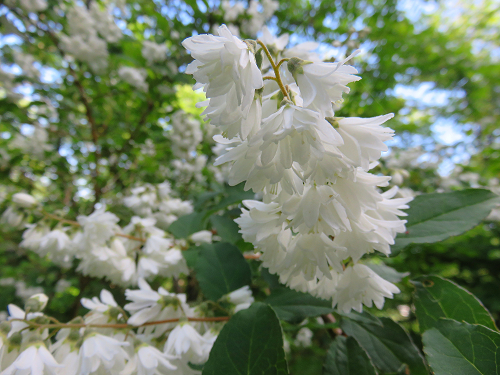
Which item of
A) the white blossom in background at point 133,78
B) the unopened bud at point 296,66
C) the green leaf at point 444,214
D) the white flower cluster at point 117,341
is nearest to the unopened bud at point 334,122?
the unopened bud at point 296,66

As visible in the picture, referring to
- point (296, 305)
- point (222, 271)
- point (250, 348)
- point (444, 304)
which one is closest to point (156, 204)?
point (222, 271)

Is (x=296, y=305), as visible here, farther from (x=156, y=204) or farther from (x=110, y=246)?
(x=156, y=204)

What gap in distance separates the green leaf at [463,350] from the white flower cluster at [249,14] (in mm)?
3252

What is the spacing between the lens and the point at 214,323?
2.81 ft

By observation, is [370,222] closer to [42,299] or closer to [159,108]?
[42,299]

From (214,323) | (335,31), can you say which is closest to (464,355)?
(214,323)

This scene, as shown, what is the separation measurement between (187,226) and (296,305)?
26.1 inches

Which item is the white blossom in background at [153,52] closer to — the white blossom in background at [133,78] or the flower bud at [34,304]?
the white blossom in background at [133,78]

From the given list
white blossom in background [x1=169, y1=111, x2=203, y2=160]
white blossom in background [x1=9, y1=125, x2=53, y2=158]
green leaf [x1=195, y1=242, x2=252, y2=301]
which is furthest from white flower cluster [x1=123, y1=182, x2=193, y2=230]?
white blossom in background [x1=9, y1=125, x2=53, y2=158]

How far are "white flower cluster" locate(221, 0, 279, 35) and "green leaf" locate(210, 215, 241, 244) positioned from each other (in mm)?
2599

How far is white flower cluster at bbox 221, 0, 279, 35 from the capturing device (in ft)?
9.98

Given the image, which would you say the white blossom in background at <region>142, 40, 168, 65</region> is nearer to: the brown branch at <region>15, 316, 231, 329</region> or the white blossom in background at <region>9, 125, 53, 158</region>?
the white blossom in background at <region>9, 125, 53, 158</region>

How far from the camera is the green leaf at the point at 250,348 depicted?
604 millimetres

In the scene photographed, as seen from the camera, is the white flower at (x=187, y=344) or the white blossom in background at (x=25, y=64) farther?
the white blossom in background at (x=25, y=64)
